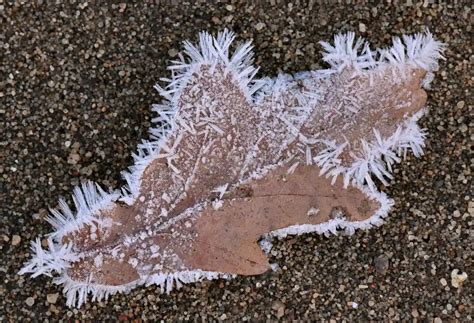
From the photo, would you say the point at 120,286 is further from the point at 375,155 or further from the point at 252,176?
the point at 375,155

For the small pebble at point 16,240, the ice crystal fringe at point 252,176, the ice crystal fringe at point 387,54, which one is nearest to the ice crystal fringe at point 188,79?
the ice crystal fringe at point 252,176

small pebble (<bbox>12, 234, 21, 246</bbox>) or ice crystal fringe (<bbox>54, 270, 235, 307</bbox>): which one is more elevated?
small pebble (<bbox>12, 234, 21, 246</bbox>)

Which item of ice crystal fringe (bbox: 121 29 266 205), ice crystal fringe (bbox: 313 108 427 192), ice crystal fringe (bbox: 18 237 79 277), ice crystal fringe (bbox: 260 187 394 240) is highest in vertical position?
ice crystal fringe (bbox: 121 29 266 205)

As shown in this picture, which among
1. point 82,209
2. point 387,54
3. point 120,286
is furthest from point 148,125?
point 387,54

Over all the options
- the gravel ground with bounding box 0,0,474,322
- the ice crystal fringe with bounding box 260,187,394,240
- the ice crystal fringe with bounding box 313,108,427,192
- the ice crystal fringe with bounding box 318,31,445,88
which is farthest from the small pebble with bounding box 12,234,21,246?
the ice crystal fringe with bounding box 318,31,445,88

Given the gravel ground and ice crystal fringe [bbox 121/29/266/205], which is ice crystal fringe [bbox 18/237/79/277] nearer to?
the gravel ground

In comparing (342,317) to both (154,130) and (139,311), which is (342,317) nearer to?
(139,311)

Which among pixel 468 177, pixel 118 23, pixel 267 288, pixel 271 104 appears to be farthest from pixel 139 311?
pixel 468 177

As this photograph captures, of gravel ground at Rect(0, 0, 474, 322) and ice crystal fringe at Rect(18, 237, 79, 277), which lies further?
gravel ground at Rect(0, 0, 474, 322)
